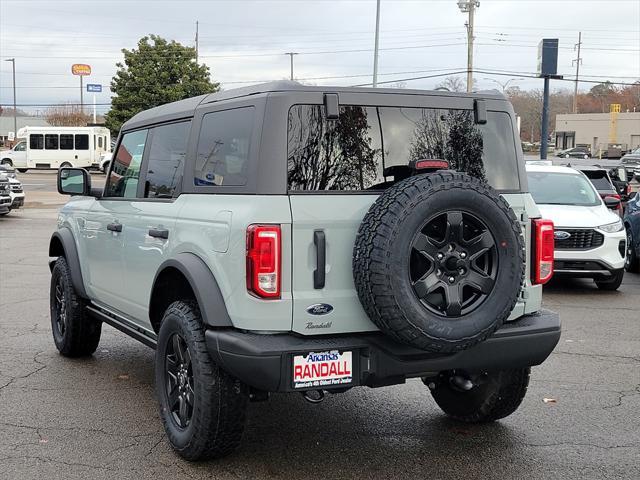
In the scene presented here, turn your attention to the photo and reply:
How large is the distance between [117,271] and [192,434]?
5.57ft

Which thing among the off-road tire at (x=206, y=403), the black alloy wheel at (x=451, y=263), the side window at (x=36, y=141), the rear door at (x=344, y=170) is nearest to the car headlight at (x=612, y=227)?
the rear door at (x=344, y=170)

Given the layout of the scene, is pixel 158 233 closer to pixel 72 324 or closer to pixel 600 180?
pixel 72 324

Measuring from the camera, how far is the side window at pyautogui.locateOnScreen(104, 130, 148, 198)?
5.46 m

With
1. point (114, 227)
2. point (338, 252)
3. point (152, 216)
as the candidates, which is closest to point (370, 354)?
point (338, 252)

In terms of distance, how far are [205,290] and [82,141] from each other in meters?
47.0

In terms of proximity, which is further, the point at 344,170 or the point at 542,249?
the point at 542,249

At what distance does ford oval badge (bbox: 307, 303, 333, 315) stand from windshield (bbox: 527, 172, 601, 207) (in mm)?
7690

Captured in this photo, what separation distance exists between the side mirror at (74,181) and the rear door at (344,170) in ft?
9.04

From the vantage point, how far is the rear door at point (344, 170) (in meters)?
3.83

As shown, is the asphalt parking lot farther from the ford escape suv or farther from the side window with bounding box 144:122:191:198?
the side window with bounding box 144:122:191:198

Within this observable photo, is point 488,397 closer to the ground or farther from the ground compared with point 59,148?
closer to the ground

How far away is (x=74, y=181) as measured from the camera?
621cm

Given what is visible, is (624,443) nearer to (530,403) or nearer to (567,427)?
(567,427)

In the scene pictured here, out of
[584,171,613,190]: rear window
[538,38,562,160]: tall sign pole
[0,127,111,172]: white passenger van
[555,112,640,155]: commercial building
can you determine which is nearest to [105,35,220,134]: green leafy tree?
[0,127,111,172]: white passenger van
